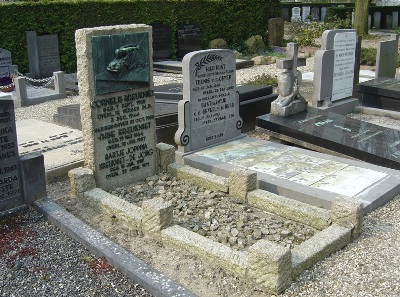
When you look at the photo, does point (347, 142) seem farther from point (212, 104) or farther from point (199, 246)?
point (199, 246)

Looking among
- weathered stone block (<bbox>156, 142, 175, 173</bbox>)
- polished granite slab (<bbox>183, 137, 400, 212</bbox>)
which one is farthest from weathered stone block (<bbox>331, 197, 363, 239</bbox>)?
weathered stone block (<bbox>156, 142, 175, 173</bbox>)

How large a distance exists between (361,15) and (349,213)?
21987 millimetres

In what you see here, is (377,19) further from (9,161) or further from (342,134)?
(9,161)

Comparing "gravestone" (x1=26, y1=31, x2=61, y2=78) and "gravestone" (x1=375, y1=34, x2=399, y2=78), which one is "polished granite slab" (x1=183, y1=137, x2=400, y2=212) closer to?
"gravestone" (x1=375, y1=34, x2=399, y2=78)

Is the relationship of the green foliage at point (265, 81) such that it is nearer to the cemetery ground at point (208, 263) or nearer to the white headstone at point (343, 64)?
the white headstone at point (343, 64)

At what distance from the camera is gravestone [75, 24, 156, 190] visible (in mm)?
6035

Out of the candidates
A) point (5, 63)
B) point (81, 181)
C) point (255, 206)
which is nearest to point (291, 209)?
point (255, 206)

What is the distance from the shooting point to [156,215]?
4977 mm

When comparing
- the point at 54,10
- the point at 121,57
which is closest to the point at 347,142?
the point at 121,57

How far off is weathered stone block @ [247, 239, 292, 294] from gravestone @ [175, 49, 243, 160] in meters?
3.42

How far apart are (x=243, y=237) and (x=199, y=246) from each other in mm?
674

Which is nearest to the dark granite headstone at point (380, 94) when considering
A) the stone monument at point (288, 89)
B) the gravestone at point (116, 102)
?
the stone monument at point (288, 89)

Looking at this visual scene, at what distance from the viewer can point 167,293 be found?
400cm

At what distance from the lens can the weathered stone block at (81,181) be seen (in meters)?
6.10
